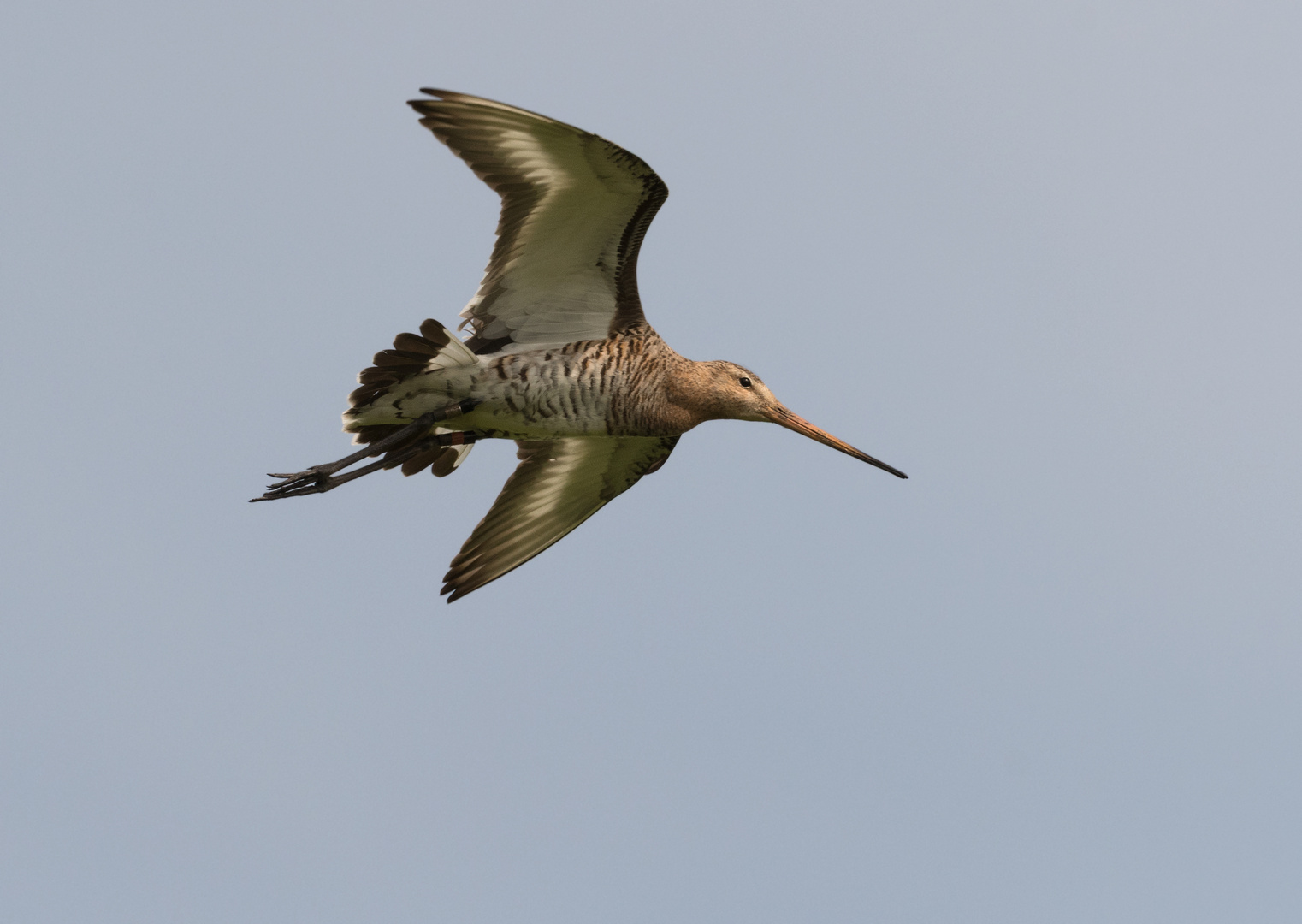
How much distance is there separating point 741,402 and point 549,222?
188 cm

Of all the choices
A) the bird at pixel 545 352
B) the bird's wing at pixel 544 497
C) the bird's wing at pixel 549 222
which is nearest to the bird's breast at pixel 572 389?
the bird at pixel 545 352

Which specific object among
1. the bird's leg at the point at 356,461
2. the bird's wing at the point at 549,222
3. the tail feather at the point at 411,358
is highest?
the bird's wing at the point at 549,222

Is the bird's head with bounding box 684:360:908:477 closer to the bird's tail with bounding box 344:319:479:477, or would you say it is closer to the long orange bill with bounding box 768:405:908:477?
the long orange bill with bounding box 768:405:908:477

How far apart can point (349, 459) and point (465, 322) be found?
4.03ft

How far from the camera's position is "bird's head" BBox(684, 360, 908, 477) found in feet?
36.7

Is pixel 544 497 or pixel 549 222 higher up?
pixel 549 222

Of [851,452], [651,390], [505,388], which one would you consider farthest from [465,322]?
[851,452]

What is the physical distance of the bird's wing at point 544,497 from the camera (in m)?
11.9

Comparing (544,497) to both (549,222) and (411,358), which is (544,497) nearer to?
(411,358)

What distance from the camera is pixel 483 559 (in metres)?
12.0

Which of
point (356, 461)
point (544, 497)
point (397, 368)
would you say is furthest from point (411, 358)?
point (544, 497)

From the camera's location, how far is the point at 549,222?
1068 cm

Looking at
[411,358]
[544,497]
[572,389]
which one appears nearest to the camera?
[411,358]

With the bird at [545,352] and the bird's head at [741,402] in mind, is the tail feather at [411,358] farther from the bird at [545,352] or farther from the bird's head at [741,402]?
the bird's head at [741,402]
